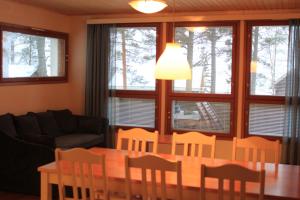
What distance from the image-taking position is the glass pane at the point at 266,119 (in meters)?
5.68

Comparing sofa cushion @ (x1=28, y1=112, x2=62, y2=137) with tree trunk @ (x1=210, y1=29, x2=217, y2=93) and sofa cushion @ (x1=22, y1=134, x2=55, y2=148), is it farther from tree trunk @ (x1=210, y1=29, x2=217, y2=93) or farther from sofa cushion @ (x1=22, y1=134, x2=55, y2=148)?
tree trunk @ (x1=210, y1=29, x2=217, y2=93)

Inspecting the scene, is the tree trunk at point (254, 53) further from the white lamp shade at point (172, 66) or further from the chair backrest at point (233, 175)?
the chair backrest at point (233, 175)

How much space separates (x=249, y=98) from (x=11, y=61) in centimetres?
353

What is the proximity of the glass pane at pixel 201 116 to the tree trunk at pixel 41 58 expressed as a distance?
2.15m

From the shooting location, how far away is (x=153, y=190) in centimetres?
250

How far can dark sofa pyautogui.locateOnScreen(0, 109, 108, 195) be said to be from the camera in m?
4.42

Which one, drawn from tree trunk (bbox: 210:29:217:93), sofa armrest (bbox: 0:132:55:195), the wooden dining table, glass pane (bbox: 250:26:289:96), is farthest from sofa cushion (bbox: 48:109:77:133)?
the wooden dining table

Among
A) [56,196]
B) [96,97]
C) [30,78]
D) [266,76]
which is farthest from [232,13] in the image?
[56,196]

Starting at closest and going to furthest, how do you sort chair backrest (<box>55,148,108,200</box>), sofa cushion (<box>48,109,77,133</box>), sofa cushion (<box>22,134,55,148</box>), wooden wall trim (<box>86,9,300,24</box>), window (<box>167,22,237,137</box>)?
chair backrest (<box>55,148,108,200</box>) < sofa cushion (<box>22,134,55,148</box>) < wooden wall trim (<box>86,9,300,24</box>) < window (<box>167,22,237,137</box>) < sofa cushion (<box>48,109,77,133</box>)

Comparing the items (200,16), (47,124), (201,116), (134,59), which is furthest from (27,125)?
(200,16)

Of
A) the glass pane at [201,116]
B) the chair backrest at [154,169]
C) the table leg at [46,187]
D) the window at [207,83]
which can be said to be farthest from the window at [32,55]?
the chair backrest at [154,169]

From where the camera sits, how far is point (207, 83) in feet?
19.7

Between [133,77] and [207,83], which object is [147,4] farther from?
[133,77]

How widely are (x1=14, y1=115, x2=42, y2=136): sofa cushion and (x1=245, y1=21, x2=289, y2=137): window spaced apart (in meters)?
3.12
